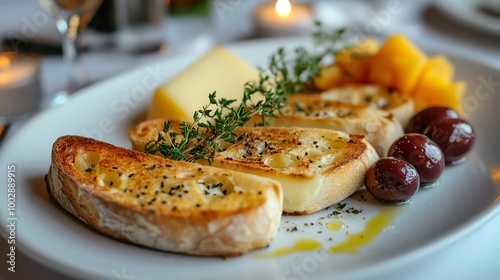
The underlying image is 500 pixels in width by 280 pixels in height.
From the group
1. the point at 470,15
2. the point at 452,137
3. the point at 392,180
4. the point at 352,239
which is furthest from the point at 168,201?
the point at 470,15

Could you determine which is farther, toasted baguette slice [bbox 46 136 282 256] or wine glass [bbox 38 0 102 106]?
wine glass [bbox 38 0 102 106]

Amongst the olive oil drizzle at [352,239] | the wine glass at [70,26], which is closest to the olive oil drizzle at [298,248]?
the olive oil drizzle at [352,239]

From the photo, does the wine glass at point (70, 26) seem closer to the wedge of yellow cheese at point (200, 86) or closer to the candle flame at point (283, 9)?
the wedge of yellow cheese at point (200, 86)

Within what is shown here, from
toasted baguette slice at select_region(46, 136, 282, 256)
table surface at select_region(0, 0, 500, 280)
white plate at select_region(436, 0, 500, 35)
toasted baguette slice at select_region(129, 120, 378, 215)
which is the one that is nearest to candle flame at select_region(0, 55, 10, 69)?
table surface at select_region(0, 0, 500, 280)

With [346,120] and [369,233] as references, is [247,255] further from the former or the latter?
[346,120]

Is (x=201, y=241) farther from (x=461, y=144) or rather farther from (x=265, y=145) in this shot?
(x=461, y=144)

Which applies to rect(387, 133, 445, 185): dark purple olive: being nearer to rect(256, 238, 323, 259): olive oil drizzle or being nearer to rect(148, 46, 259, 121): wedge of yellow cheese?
rect(256, 238, 323, 259): olive oil drizzle
